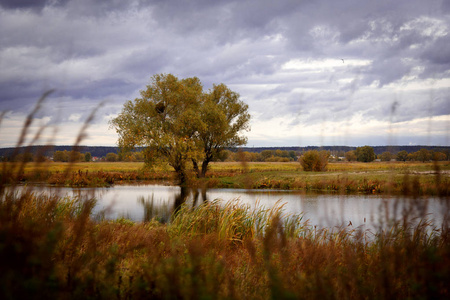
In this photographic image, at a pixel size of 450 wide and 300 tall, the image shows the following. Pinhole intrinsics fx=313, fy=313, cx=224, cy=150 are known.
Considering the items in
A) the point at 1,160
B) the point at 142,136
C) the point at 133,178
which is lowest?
the point at 133,178

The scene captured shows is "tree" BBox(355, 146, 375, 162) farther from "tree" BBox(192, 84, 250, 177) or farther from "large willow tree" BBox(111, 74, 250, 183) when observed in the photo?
"large willow tree" BBox(111, 74, 250, 183)

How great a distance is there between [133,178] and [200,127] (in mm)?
18321

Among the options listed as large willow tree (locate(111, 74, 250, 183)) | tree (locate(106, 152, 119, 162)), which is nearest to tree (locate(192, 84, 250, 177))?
large willow tree (locate(111, 74, 250, 183))

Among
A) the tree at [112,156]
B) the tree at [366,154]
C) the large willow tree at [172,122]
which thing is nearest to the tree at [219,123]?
the large willow tree at [172,122]

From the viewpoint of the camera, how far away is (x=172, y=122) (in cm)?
3375

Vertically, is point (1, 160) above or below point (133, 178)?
above

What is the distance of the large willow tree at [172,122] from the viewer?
31.5 metres

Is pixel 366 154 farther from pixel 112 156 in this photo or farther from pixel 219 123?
pixel 112 156

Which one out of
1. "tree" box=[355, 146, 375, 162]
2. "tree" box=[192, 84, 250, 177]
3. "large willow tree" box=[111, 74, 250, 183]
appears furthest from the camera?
"tree" box=[355, 146, 375, 162]

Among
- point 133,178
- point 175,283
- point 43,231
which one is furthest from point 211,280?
point 133,178

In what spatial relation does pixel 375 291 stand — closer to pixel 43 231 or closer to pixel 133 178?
pixel 43 231

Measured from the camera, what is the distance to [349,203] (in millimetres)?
23344

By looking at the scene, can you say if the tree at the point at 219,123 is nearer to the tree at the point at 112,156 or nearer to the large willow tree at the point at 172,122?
the large willow tree at the point at 172,122

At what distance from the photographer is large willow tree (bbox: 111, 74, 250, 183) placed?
31.5 m
